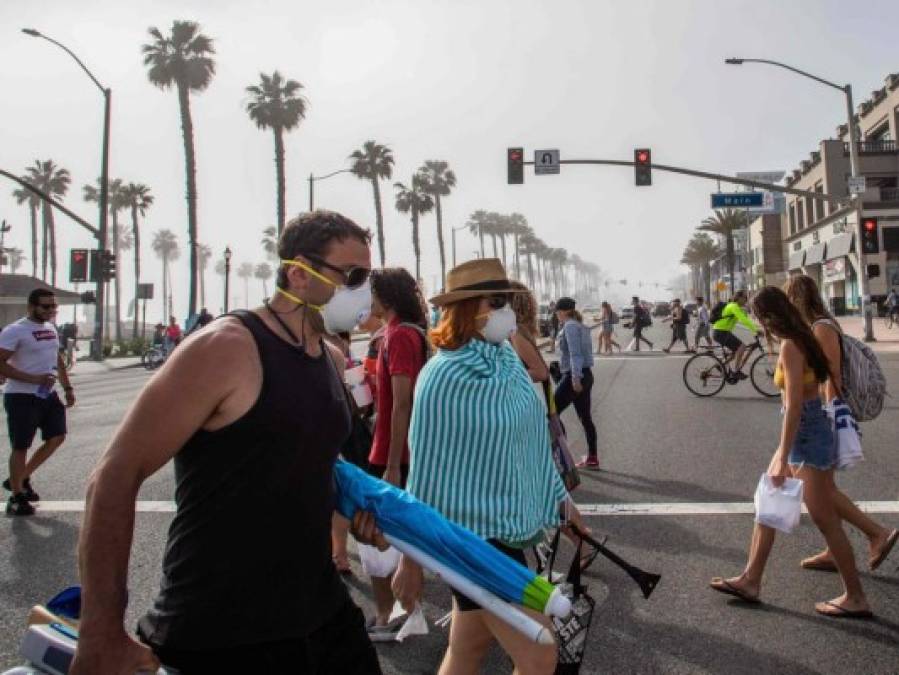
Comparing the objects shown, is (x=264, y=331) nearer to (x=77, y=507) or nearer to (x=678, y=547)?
(x=678, y=547)

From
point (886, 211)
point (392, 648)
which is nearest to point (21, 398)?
point (392, 648)

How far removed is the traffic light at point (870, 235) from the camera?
925 inches

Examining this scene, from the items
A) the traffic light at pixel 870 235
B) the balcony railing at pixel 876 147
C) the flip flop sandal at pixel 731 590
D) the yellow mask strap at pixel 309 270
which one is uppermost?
the balcony railing at pixel 876 147

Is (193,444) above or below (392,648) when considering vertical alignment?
above

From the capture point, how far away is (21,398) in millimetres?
6910

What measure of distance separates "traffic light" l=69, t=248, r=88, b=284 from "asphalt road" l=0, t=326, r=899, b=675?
19.4m

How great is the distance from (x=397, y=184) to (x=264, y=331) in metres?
66.5

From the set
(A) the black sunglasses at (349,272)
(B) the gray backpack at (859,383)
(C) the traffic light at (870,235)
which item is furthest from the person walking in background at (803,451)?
(C) the traffic light at (870,235)

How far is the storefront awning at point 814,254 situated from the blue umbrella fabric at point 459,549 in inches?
2269

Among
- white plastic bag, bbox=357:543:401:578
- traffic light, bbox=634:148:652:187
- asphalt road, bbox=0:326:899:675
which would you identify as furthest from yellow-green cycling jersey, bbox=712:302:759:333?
white plastic bag, bbox=357:543:401:578

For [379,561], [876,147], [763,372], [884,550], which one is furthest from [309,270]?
[876,147]

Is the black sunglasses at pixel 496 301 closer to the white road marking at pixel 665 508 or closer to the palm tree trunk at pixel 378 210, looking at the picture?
the white road marking at pixel 665 508

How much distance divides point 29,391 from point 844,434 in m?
6.44

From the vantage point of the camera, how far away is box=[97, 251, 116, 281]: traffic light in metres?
28.4
